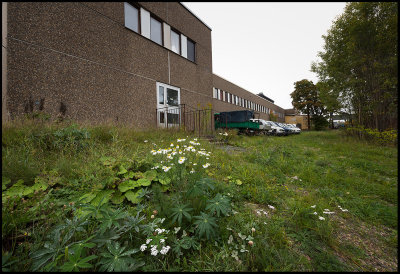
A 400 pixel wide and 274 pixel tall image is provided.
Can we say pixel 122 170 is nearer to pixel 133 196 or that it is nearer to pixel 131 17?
pixel 133 196

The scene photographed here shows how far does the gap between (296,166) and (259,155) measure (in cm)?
92

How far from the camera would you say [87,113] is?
6.06 meters

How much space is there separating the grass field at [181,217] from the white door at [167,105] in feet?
17.1

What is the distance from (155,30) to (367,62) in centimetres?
1002

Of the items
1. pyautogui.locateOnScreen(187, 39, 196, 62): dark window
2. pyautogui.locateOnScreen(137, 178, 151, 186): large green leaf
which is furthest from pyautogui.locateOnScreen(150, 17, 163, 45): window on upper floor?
pyautogui.locateOnScreen(137, 178, 151, 186): large green leaf

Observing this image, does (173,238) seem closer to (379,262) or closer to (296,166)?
(379,262)

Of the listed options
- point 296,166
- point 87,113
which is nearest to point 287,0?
point 296,166

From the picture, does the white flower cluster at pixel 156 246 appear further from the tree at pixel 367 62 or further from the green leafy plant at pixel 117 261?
the tree at pixel 367 62

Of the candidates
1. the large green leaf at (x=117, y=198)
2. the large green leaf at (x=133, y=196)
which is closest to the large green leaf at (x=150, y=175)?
the large green leaf at (x=133, y=196)

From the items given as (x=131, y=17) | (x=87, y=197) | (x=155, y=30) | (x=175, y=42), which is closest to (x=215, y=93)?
(x=175, y=42)

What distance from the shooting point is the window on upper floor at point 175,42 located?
9.79m

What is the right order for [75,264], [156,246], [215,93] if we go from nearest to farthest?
[75,264] < [156,246] < [215,93]

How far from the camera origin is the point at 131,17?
7809mm

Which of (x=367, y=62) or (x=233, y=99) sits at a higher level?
(x=233, y=99)
